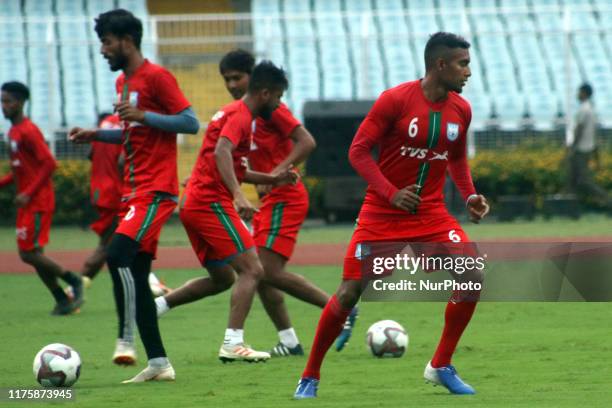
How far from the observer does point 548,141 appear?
31.3m

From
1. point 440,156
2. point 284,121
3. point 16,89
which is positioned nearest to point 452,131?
point 440,156

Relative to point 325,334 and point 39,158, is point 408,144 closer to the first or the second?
point 325,334

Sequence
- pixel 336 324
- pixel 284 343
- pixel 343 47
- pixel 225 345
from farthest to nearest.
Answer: pixel 343 47
pixel 284 343
pixel 225 345
pixel 336 324

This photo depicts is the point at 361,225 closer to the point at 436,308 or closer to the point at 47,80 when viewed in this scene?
the point at 436,308

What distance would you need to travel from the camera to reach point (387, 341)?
10.2 m

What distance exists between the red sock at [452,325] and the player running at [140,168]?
187 centimetres

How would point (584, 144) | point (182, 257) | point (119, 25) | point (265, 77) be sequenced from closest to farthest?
point (119, 25)
point (265, 77)
point (182, 257)
point (584, 144)

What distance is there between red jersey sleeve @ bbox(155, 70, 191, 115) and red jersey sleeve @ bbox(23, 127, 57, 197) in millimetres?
5051

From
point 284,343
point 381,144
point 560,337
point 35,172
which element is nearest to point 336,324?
point 381,144

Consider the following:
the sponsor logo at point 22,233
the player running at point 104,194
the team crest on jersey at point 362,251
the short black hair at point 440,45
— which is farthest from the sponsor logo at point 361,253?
the player running at point 104,194

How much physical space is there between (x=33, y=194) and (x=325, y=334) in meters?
6.59

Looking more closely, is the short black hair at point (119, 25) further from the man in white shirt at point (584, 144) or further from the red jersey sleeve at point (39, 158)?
the man in white shirt at point (584, 144)

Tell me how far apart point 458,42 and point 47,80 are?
963 inches

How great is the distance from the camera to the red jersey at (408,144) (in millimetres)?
8133
